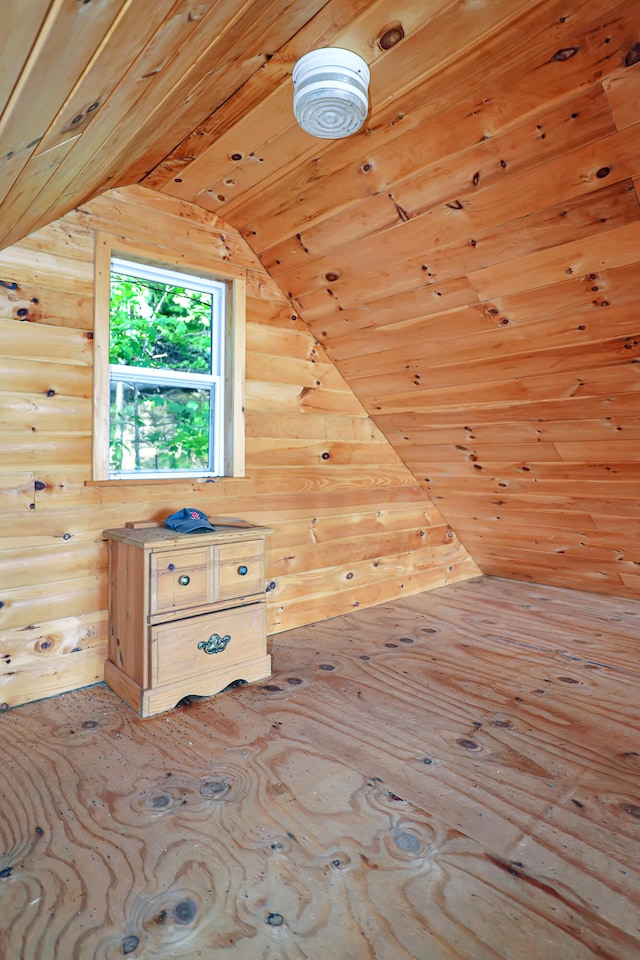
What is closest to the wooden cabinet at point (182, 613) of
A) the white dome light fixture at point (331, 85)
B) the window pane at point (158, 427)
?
the window pane at point (158, 427)

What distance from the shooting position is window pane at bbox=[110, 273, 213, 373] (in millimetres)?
2455

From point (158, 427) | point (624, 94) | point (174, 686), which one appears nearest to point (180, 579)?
point (174, 686)

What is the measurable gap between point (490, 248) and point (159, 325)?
4.91 feet

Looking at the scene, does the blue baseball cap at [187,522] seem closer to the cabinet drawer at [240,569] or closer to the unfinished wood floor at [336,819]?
the cabinet drawer at [240,569]

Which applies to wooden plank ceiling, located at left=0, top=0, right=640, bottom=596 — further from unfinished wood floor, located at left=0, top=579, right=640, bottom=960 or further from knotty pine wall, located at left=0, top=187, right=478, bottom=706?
unfinished wood floor, located at left=0, top=579, right=640, bottom=960

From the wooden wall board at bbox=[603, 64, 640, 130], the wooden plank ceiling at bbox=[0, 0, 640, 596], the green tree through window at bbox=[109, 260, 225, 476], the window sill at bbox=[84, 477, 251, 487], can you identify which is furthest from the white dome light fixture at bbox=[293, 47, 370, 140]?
the window sill at bbox=[84, 477, 251, 487]

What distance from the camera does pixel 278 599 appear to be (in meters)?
2.93

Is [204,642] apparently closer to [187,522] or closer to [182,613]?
[182,613]

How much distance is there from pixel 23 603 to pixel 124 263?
1488 millimetres

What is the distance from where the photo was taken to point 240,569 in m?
2.26

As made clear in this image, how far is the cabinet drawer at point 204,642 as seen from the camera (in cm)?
203

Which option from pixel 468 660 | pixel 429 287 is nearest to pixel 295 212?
pixel 429 287

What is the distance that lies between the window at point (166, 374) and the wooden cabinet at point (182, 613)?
1.41ft

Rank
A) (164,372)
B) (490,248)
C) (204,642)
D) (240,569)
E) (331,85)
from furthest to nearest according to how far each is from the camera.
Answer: (164,372)
(240,569)
(204,642)
(490,248)
(331,85)
